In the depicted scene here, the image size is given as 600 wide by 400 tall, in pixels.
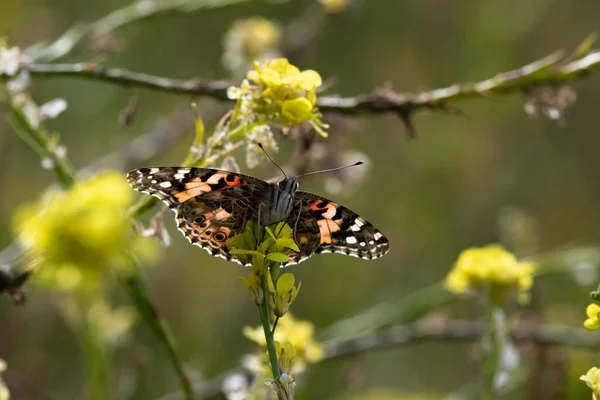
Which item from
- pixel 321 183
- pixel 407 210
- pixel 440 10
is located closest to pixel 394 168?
pixel 407 210

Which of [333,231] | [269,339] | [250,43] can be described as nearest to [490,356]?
[333,231]

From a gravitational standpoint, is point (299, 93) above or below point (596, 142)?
below

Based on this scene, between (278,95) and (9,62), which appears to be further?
(9,62)

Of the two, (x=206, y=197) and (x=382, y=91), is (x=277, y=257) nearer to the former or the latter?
(x=206, y=197)

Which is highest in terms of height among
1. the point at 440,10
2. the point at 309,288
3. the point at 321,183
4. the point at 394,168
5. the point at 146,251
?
the point at 440,10

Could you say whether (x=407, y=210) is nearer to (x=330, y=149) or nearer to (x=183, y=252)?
(x=183, y=252)

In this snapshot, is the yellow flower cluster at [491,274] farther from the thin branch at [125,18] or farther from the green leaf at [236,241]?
the thin branch at [125,18]

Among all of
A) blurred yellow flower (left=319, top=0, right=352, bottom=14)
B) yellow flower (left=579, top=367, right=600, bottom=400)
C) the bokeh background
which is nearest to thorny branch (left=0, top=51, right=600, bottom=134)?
yellow flower (left=579, top=367, right=600, bottom=400)
